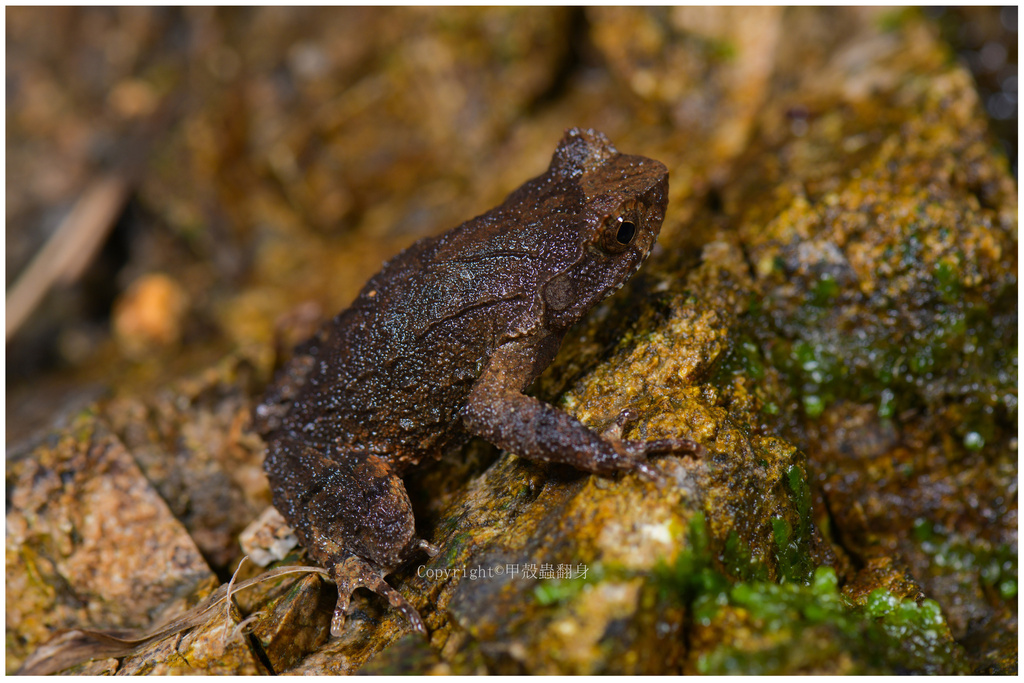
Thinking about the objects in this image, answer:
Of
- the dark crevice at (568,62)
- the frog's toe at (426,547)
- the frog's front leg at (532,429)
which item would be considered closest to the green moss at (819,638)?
the frog's front leg at (532,429)

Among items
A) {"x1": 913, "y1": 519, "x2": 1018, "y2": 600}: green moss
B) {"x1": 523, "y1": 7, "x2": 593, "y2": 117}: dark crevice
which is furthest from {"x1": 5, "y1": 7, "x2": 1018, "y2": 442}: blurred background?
{"x1": 913, "y1": 519, "x2": 1018, "y2": 600}: green moss

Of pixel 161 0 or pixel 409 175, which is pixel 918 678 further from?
pixel 161 0

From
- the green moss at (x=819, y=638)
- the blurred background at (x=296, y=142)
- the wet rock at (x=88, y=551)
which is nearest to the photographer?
the green moss at (x=819, y=638)

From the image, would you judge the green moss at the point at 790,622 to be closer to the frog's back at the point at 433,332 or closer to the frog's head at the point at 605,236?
the frog's head at the point at 605,236

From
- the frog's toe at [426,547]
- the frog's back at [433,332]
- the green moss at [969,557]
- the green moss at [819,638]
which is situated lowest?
the green moss at [969,557]

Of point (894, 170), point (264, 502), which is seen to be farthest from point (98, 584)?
point (894, 170)

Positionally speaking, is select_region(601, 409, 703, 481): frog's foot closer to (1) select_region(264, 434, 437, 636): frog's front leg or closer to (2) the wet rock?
(1) select_region(264, 434, 437, 636): frog's front leg
